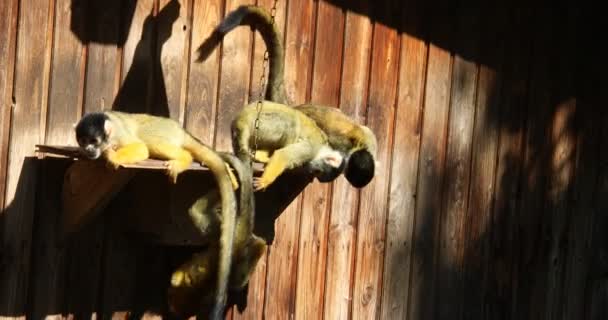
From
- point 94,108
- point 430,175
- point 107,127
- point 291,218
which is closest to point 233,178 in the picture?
point 107,127

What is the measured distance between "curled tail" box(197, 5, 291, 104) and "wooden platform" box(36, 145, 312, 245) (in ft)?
1.35

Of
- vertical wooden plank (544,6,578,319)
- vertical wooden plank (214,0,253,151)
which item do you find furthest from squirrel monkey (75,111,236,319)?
vertical wooden plank (544,6,578,319)

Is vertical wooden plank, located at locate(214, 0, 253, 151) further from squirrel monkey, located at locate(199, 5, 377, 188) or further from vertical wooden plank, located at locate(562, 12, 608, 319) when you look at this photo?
vertical wooden plank, located at locate(562, 12, 608, 319)

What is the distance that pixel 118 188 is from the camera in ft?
12.9

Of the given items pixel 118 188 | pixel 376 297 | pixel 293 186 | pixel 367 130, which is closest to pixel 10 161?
pixel 118 188

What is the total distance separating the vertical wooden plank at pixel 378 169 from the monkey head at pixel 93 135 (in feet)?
6.09

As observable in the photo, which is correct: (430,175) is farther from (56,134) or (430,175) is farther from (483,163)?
(56,134)

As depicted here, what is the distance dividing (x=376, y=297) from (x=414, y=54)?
1.24 meters

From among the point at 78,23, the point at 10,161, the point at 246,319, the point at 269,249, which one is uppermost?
the point at 78,23

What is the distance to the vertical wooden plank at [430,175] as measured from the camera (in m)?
5.62

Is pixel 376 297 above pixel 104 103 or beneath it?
beneath

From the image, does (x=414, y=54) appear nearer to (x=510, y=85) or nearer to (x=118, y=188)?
(x=510, y=85)

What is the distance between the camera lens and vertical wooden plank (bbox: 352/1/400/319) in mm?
5340

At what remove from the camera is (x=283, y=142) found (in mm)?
4453
